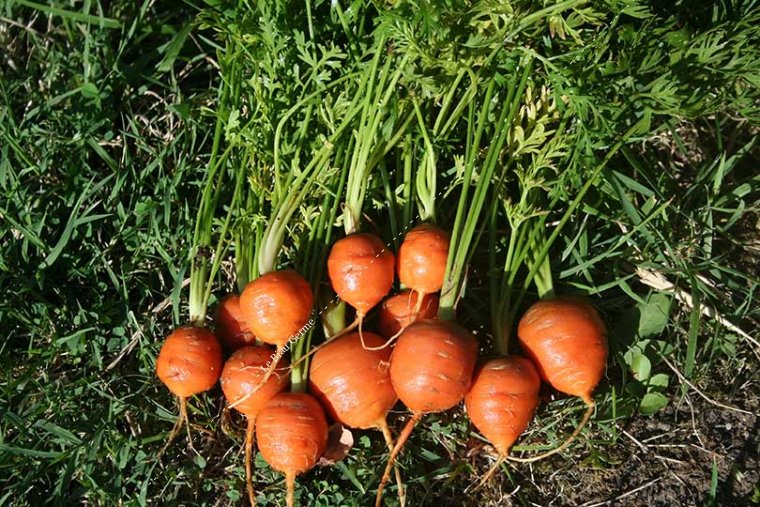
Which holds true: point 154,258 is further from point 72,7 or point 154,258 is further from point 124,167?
point 72,7

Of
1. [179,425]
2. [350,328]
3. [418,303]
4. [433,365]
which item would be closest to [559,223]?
[418,303]

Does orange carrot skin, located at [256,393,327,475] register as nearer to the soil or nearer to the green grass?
the green grass

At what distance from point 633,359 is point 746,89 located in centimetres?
110

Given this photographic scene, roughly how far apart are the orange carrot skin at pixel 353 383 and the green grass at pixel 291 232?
7.5 inches

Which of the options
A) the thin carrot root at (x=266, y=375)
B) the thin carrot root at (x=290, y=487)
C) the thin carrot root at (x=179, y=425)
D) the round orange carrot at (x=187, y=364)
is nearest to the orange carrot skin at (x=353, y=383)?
the thin carrot root at (x=266, y=375)

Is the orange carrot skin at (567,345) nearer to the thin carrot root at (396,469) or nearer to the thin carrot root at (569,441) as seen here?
the thin carrot root at (569,441)

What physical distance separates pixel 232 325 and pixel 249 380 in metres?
0.27

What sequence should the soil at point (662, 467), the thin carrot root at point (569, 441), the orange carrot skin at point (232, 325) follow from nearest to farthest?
the thin carrot root at point (569, 441), the soil at point (662, 467), the orange carrot skin at point (232, 325)

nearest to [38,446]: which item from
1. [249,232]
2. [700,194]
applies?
[249,232]

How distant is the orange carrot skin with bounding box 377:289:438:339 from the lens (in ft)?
9.05

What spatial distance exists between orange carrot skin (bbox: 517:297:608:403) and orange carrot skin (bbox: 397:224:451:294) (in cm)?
37

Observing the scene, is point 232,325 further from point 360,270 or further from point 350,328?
point 360,270

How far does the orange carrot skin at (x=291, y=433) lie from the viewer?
8.30 feet

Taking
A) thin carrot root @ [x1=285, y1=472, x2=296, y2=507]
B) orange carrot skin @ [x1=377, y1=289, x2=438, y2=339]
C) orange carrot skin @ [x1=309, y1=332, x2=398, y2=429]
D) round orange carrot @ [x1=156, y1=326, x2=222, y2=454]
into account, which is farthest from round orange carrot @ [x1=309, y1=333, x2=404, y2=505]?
round orange carrot @ [x1=156, y1=326, x2=222, y2=454]
